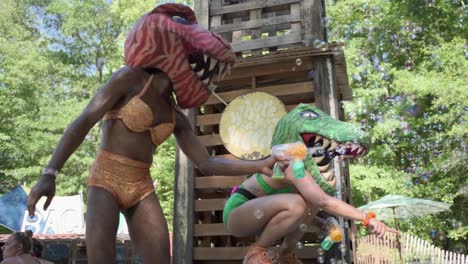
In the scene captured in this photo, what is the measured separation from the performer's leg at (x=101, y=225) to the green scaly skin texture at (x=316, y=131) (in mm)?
1115

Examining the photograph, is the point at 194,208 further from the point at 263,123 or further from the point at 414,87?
the point at 414,87

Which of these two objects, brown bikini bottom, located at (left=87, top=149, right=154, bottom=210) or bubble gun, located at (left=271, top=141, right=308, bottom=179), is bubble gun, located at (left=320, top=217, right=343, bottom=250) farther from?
brown bikini bottom, located at (left=87, top=149, right=154, bottom=210)

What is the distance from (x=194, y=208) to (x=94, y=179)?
98.8 inches

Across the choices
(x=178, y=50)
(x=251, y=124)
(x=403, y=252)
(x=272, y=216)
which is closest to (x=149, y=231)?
(x=272, y=216)

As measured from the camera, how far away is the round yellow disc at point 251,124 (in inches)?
185

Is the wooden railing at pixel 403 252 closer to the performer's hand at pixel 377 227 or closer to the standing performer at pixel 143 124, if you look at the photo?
the performer's hand at pixel 377 227

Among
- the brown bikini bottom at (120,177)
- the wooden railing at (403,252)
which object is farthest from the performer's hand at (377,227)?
the wooden railing at (403,252)

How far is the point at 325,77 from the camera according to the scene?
450 centimetres

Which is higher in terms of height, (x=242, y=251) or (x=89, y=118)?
(x=89, y=118)

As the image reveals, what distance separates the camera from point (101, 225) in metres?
2.14

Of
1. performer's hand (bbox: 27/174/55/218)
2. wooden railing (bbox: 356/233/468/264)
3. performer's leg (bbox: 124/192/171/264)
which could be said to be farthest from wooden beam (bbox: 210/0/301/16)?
wooden railing (bbox: 356/233/468/264)

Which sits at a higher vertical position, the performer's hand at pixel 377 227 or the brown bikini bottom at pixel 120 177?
the brown bikini bottom at pixel 120 177

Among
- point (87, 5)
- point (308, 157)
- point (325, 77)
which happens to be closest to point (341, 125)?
point (308, 157)

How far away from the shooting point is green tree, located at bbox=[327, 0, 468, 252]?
993 centimetres
